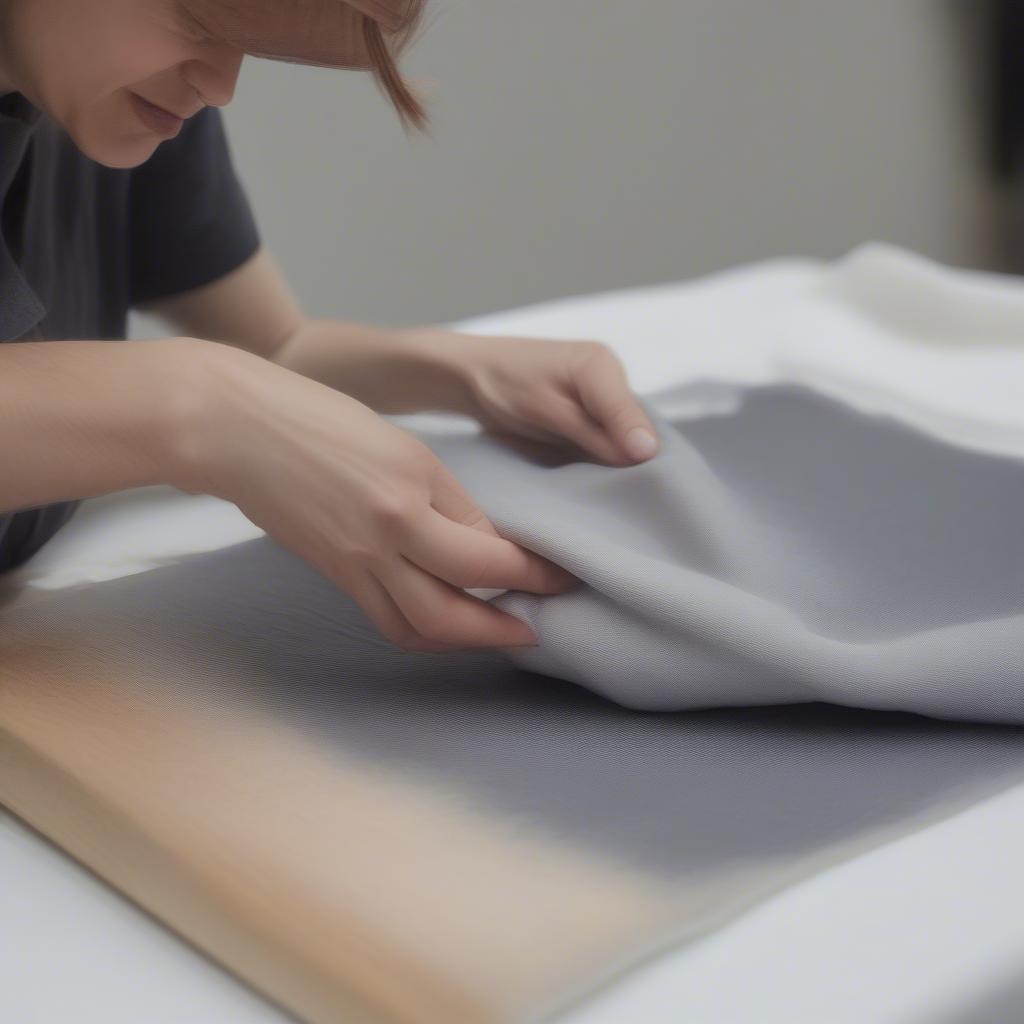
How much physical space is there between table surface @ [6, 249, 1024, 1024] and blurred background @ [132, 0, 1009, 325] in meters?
1.35

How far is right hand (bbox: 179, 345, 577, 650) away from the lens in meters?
0.55

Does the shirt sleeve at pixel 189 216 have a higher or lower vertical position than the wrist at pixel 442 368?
higher

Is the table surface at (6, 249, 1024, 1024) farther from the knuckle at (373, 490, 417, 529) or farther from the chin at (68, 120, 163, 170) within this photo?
the chin at (68, 120, 163, 170)

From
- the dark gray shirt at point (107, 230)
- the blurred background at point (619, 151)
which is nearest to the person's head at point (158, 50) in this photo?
the dark gray shirt at point (107, 230)

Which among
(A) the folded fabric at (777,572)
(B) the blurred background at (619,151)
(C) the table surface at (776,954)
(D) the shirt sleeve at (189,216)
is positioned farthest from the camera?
(B) the blurred background at (619,151)

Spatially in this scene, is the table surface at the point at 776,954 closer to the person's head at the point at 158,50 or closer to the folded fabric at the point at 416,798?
the folded fabric at the point at 416,798

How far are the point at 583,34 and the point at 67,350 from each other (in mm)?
1747

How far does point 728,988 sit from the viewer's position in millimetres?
422

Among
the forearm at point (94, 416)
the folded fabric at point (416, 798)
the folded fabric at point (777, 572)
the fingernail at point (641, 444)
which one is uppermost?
the forearm at point (94, 416)

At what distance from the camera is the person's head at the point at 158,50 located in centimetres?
56

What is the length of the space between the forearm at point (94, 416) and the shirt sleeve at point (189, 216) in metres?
0.37

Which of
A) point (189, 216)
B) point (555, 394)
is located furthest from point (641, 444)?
point (189, 216)

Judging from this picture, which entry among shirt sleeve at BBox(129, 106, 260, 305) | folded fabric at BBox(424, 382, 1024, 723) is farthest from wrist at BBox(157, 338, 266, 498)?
shirt sleeve at BBox(129, 106, 260, 305)

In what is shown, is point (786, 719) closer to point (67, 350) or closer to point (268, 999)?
point (268, 999)
